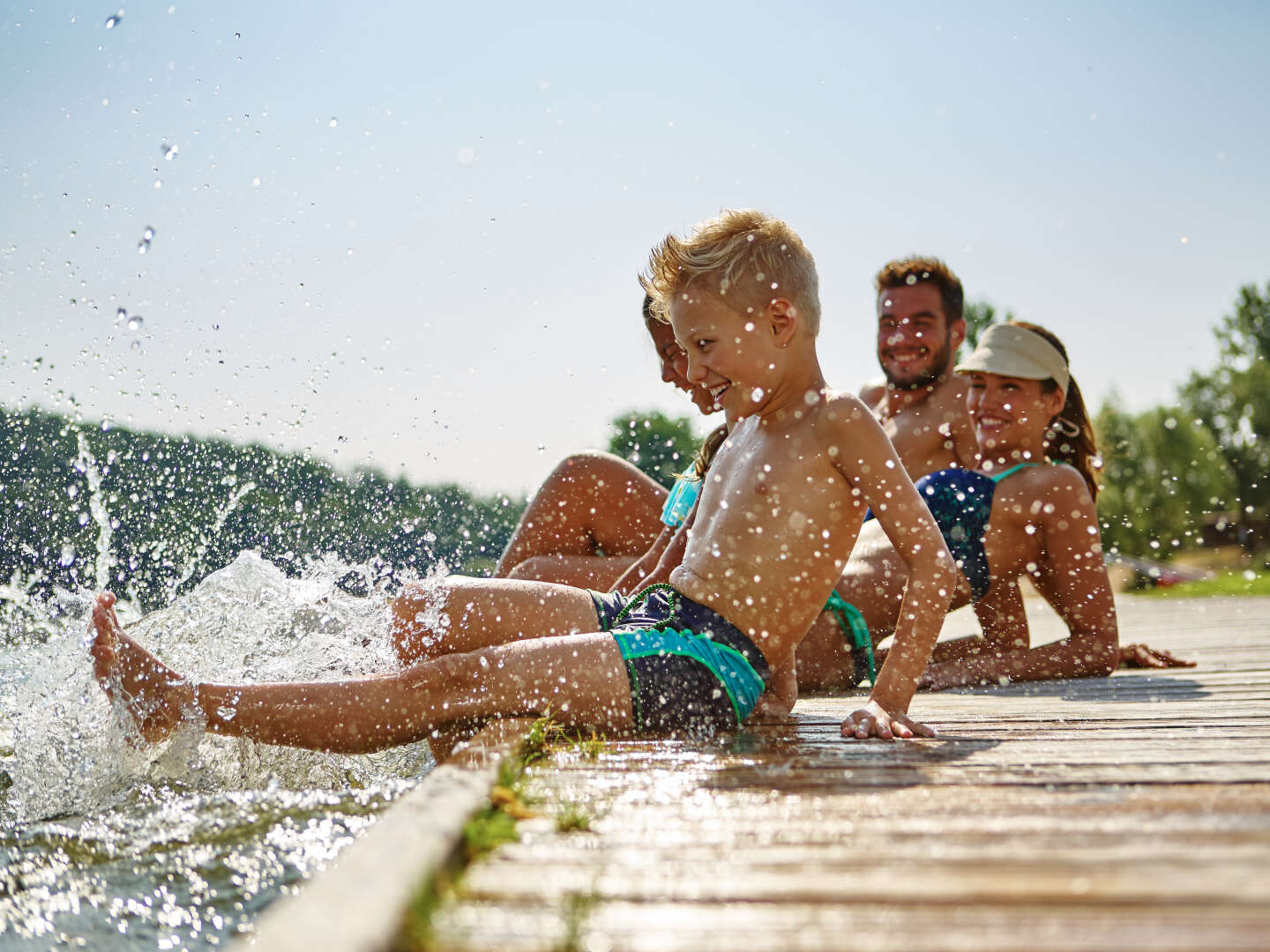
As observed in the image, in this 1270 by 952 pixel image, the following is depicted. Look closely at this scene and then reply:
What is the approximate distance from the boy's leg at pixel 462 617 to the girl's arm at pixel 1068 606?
1815 millimetres

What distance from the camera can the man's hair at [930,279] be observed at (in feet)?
17.9

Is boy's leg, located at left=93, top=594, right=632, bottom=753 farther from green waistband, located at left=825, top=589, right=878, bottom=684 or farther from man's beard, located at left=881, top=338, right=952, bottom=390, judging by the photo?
man's beard, located at left=881, top=338, right=952, bottom=390

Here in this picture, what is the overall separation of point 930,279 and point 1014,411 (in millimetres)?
1165

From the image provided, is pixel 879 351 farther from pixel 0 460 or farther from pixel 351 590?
pixel 0 460

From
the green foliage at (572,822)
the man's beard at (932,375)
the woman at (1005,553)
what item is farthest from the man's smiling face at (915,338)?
the green foliage at (572,822)

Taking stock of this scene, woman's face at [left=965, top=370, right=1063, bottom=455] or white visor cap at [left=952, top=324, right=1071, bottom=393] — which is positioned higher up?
white visor cap at [left=952, top=324, right=1071, bottom=393]

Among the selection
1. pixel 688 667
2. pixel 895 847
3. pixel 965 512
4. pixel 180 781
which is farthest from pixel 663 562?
pixel 895 847

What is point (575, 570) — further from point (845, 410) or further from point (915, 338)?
point (915, 338)

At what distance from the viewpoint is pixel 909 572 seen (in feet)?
8.96

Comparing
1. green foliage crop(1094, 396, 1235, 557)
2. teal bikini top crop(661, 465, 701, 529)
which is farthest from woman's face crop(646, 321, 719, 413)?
green foliage crop(1094, 396, 1235, 557)

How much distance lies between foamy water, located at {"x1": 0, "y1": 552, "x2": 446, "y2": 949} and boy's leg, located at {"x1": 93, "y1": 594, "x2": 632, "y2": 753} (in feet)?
0.31

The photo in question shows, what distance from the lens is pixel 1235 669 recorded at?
440 centimetres

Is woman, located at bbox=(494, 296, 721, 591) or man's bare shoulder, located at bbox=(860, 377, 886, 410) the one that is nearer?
woman, located at bbox=(494, 296, 721, 591)

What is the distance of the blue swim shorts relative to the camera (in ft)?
8.92
